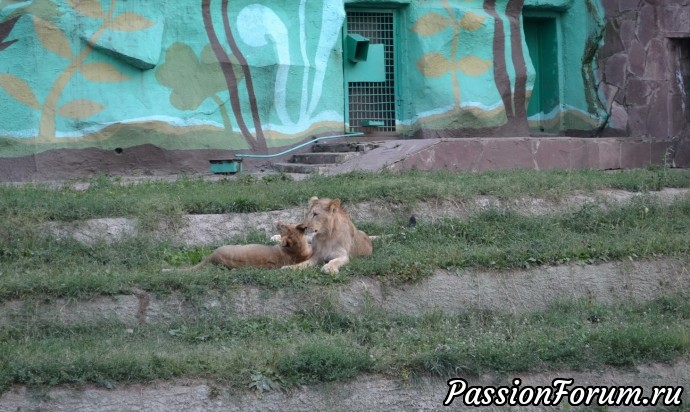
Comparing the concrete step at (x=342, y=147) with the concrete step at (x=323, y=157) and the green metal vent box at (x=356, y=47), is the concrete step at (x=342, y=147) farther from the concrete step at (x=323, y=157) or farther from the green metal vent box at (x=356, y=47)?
the green metal vent box at (x=356, y=47)

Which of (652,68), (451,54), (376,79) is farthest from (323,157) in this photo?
(652,68)

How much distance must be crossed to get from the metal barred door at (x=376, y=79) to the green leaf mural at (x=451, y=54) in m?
0.60

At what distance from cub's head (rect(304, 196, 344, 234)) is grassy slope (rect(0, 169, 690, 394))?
52 centimetres

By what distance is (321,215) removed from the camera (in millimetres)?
9516

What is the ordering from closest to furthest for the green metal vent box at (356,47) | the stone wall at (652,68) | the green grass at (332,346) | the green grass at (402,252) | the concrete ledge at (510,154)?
1. the green grass at (332,346)
2. the green grass at (402,252)
3. the concrete ledge at (510,154)
4. the green metal vent box at (356,47)
5. the stone wall at (652,68)

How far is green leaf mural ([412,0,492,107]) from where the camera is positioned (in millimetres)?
16797

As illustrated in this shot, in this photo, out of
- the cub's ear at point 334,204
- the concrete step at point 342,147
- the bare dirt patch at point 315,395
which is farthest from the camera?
the concrete step at point 342,147

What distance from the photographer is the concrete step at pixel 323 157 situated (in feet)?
47.0

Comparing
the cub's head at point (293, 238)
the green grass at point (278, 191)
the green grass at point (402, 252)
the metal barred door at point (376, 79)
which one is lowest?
the green grass at point (402, 252)

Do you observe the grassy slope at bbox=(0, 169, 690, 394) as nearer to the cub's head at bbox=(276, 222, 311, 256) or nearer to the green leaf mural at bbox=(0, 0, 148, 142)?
the cub's head at bbox=(276, 222, 311, 256)

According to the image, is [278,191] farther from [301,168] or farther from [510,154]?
[510,154]

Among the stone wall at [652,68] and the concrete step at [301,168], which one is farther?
the stone wall at [652,68]

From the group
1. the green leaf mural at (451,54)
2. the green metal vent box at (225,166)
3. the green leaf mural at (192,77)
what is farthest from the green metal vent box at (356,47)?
the green metal vent box at (225,166)

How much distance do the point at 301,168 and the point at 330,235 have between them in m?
4.96
